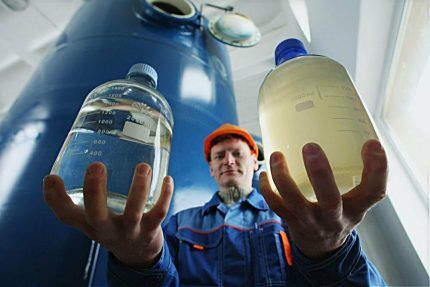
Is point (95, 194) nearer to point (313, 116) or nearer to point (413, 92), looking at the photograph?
point (313, 116)

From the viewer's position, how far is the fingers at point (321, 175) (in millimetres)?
303

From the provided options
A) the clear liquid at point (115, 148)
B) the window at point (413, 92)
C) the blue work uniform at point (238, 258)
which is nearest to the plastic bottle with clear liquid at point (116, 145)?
the clear liquid at point (115, 148)

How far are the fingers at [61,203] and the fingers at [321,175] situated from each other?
0.28m

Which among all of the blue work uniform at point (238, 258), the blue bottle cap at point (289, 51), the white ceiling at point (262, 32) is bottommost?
the blue work uniform at point (238, 258)

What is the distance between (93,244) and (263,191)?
1.36 ft

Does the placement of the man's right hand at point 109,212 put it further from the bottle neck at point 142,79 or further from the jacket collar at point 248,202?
the jacket collar at point 248,202

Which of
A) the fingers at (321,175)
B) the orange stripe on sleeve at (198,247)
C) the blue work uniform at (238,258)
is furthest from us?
the orange stripe on sleeve at (198,247)

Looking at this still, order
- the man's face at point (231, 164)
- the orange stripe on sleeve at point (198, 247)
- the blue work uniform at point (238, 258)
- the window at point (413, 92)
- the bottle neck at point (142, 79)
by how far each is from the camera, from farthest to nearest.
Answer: the window at point (413, 92)
the man's face at point (231, 164)
the orange stripe on sleeve at point (198, 247)
the bottle neck at point (142, 79)
the blue work uniform at point (238, 258)

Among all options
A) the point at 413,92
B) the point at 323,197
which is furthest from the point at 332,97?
the point at 413,92

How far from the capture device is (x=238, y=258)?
2.00 feet

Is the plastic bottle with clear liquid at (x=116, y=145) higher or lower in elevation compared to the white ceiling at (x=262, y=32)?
lower

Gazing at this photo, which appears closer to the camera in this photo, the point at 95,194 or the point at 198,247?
the point at 95,194

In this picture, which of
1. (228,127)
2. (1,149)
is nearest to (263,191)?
(228,127)

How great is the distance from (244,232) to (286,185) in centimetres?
38
